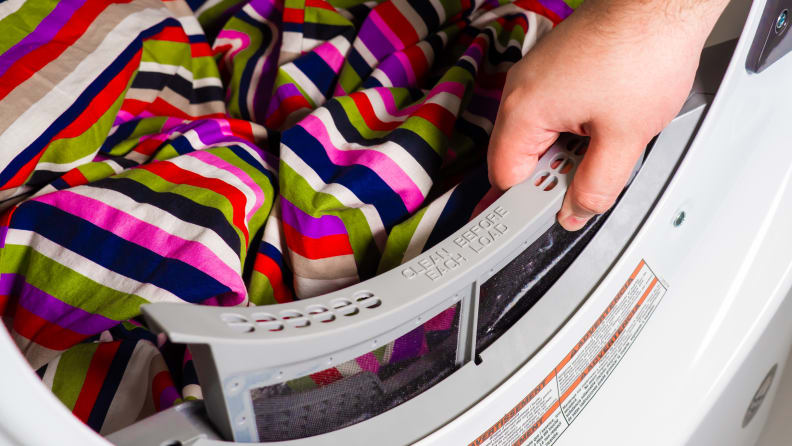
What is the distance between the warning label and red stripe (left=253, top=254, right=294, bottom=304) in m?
0.21

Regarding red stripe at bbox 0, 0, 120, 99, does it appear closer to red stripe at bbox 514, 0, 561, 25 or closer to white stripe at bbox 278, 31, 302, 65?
A: white stripe at bbox 278, 31, 302, 65

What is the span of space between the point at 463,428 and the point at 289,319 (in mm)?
156

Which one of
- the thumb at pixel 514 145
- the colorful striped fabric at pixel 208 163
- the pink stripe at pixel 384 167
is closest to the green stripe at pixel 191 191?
the colorful striped fabric at pixel 208 163

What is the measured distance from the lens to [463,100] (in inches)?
25.0

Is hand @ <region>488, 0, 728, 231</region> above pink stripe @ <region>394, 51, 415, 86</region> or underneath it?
above

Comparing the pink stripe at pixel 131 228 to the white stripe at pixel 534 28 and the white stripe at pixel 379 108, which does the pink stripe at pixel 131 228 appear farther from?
the white stripe at pixel 534 28

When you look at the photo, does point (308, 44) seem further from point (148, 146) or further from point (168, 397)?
point (168, 397)

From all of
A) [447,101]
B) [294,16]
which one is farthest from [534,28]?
[294,16]

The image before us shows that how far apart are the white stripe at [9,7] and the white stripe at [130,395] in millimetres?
330

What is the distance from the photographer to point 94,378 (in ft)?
1.61

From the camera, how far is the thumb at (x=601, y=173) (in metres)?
0.48

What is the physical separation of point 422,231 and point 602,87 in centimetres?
→ 17

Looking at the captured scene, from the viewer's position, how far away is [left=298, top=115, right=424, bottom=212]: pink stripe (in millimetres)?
568

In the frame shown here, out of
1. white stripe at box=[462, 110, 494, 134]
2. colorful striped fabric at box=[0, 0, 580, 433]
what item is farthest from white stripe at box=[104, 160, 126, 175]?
white stripe at box=[462, 110, 494, 134]
